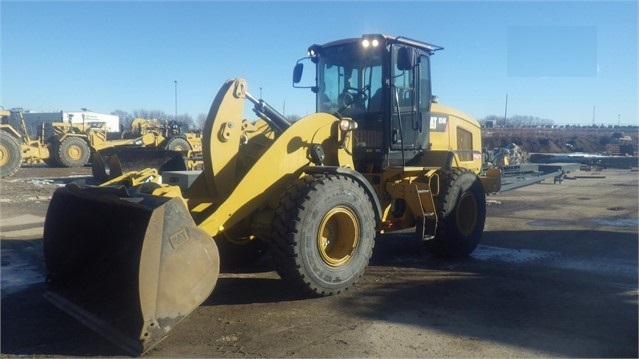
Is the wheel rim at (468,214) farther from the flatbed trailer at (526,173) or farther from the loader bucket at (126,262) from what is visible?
the loader bucket at (126,262)

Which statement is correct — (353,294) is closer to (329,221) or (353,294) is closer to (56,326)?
(329,221)

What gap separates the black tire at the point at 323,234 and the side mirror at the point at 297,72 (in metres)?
2.58

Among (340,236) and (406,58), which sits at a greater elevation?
(406,58)

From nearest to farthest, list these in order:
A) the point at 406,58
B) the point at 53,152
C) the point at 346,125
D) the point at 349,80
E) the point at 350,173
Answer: the point at 350,173 → the point at 346,125 → the point at 406,58 → the point at 349,80 → the point at 53,152

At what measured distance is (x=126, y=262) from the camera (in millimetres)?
4973

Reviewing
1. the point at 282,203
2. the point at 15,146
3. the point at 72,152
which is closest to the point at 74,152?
the point at 72,152

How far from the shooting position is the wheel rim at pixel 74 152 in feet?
78.7

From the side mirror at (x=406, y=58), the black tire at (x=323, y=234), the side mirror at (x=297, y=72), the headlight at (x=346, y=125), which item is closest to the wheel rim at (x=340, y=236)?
the black tire at (x=323, y=234)

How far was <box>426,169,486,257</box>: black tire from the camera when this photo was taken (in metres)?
7.45

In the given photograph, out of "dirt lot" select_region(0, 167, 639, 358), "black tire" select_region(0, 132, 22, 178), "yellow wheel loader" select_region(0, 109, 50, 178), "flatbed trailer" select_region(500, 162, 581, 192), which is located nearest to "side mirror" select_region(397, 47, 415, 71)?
"dirt lot" select_region(0, 167, 639, 358)

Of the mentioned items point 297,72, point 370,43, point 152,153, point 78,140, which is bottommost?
point 152,153

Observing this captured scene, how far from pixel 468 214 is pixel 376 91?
7.62 ft

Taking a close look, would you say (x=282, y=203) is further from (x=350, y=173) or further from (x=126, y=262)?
(x=126, y=262)

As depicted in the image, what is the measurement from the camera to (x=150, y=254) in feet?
13.9
